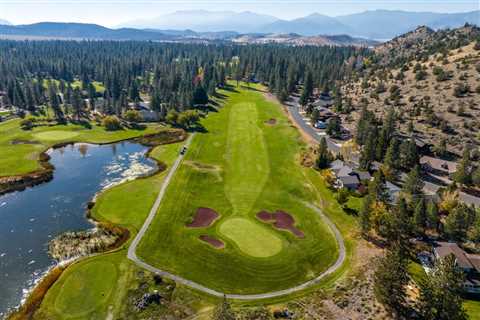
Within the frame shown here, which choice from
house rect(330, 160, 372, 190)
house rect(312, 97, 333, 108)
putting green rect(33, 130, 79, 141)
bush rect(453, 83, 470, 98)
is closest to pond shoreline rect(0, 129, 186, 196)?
putting green rect(33, 130, 79, 141)

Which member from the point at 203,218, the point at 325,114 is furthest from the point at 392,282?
the point at 325,114

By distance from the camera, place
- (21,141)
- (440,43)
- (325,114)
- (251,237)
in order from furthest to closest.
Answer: (440,43), (325,114), (21,141), (251,237)

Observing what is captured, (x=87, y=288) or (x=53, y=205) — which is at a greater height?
(x=87, y=288)

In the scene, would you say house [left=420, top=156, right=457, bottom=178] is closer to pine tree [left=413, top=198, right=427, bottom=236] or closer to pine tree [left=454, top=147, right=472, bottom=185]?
pine tree [left=454, top=147, right=472, bottom=185]

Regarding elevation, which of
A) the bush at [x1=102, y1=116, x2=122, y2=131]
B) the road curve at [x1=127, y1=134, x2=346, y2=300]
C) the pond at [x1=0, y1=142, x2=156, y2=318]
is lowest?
the pond at [x1=0, y1=142, x2=156, y2=318]

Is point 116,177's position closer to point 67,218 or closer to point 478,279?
point 67,218

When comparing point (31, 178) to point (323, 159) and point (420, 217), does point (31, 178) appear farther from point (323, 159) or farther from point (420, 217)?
point (420, 217)
